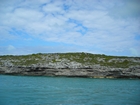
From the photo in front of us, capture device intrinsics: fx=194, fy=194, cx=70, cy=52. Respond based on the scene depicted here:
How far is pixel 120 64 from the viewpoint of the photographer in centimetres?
8050

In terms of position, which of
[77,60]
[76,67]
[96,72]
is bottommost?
[96,72]

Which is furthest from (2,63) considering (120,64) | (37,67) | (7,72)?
(120,64)

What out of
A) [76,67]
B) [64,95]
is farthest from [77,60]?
[64,95]

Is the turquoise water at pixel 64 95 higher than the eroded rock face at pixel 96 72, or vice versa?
the eroded rock face at pixel 96 72

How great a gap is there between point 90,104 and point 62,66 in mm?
51365

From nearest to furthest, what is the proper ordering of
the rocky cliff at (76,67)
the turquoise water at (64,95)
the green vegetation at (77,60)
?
1. the turquoise water at (64,95)
2. the rocky cliff at (76,67)
3. the green vegetation at (77,60)

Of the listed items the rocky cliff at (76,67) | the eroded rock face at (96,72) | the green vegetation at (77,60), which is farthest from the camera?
the green vegetation at (77,60)

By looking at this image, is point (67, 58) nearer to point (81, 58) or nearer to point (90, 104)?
point (81, 58)

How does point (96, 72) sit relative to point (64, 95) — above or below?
above

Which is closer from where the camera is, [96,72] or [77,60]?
[96,72]

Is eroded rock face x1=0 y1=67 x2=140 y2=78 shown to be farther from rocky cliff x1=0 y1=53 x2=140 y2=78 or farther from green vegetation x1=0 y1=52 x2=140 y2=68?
green vegetation x1=0 y1=52 x2=140 y2=68

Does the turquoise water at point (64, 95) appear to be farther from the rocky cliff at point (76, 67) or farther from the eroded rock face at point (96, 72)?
the rocky cliff at point (76, 67)

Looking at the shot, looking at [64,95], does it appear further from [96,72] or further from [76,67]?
[96,72]

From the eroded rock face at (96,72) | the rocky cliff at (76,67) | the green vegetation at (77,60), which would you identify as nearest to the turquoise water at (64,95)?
the eroded rock face at (96,72)
